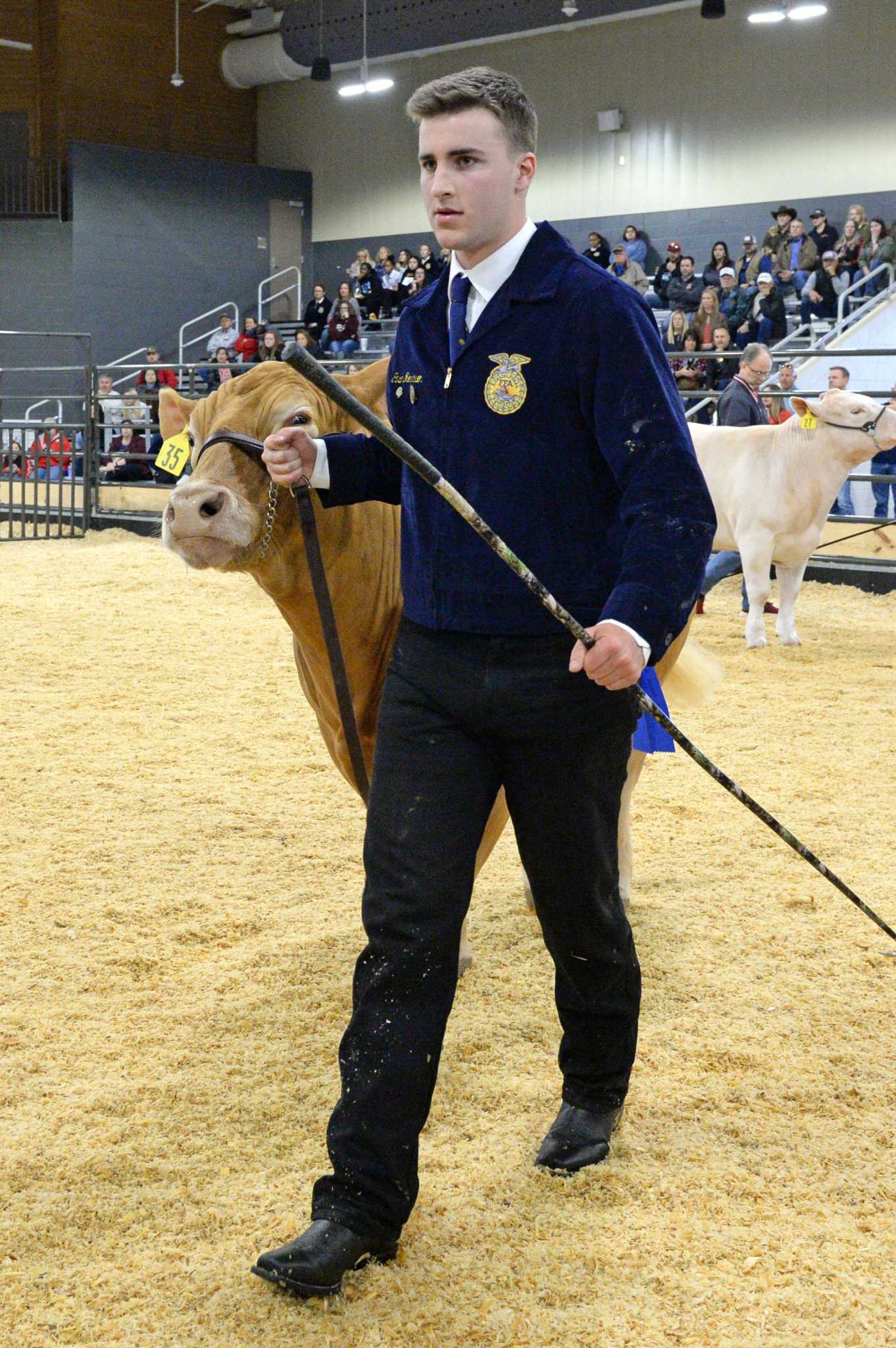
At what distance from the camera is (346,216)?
26484 mm

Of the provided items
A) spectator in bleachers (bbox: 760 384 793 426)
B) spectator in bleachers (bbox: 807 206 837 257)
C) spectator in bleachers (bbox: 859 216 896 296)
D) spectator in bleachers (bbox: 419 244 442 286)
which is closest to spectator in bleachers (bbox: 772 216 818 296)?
spectator in bleachers (bbox: 807 206 837 257)

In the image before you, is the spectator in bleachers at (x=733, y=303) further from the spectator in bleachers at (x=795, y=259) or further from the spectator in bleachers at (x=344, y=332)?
the spectator in bleachers at (x=344, y=332)

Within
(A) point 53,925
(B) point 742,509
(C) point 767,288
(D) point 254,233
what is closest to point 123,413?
(C) point 767,288

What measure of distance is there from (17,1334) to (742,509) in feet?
22.7

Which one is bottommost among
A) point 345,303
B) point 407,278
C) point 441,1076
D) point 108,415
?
point 441,1076

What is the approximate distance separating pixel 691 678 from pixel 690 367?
1107 cm

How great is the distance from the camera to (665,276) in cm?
1894

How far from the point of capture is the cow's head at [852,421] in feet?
25.7

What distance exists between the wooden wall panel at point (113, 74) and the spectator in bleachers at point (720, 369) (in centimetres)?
1501

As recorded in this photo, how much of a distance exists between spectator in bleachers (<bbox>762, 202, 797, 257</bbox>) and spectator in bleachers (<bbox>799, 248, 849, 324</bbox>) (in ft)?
4.82

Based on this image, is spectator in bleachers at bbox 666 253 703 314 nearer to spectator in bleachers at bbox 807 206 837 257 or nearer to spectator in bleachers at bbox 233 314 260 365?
spectator in bleachers at bbox 807 206 837 257

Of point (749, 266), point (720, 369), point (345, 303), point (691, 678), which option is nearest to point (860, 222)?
point (749, 266)

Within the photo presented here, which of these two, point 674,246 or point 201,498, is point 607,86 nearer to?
point 674,246

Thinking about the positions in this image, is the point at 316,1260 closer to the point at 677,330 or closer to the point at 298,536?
the point at 298,536
